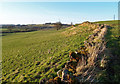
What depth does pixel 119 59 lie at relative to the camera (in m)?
7.43

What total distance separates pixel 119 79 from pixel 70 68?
3.71m

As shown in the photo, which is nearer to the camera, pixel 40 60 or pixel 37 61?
pixel 37 61

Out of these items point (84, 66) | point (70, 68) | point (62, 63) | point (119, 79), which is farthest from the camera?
point (62, 63)

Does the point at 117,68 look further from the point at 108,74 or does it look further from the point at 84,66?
the point at 84,66

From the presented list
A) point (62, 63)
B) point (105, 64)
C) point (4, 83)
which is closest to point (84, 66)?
point (105, 64)

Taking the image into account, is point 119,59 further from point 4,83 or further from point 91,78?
point 4,83

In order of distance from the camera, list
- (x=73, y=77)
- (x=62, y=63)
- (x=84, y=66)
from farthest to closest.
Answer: (x=62, y=63)
(x=84, y=66)
(x=73, y=77)

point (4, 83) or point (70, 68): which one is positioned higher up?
point (70, 68)

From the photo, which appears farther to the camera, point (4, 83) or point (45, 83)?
point (4, 83)

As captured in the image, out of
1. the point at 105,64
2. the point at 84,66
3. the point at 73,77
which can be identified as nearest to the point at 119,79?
the point at 105,64

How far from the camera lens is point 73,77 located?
21.2 feet

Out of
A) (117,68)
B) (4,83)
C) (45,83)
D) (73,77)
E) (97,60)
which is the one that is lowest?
(4,83)

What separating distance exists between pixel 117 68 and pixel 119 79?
94cm

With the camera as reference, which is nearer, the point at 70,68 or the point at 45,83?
the point at 45,83
